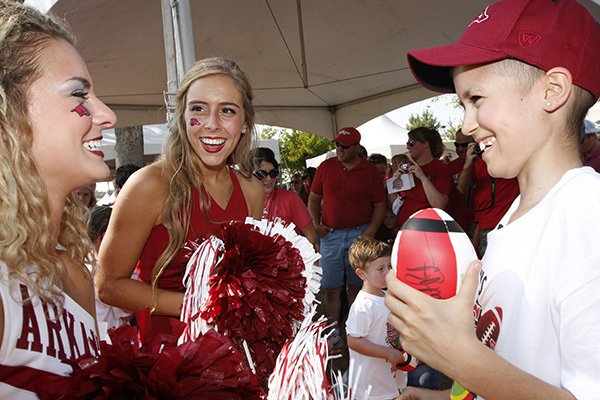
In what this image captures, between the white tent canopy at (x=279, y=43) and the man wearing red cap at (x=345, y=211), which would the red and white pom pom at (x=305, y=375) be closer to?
the white tent canopy at (x=279, y=43)

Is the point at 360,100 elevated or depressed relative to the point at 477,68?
elevated

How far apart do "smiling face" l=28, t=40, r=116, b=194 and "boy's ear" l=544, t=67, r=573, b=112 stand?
4.22 ft

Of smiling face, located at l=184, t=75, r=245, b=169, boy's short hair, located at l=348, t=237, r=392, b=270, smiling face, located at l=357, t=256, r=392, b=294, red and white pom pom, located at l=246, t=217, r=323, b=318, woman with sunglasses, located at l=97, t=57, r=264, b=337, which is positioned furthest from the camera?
boy's short hair, located at l=348, t=237, r=392, b=270

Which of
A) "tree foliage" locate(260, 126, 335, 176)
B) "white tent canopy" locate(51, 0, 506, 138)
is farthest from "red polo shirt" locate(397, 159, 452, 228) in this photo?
"tree foliage" locate(260, 126, 335, 176)

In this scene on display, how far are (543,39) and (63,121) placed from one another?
1327 millimetres

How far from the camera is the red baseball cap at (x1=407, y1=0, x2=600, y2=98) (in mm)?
1318

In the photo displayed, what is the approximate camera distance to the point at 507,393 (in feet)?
3.67

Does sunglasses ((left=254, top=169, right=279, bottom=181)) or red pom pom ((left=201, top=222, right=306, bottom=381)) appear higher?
sunglasses ((left=254, top=169, right=279, bottom=181))

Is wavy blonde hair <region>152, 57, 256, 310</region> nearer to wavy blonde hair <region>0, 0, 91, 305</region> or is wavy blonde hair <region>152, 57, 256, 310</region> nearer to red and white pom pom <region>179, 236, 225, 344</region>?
red and white pom pom <region>179, 236, 225, 344</region>

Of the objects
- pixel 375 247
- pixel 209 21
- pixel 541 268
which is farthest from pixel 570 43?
pixel 209 21

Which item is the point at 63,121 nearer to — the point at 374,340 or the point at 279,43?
the point at 374,340

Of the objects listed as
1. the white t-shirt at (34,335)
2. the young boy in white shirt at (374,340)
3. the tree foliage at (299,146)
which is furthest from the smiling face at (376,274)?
the tree foliage at (299,146)

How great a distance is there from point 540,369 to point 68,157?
1.36 meters

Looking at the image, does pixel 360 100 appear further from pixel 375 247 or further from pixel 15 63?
pixel 15 63
